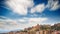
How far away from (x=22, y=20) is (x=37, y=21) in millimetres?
323

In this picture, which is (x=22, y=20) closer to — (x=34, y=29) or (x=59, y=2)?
(x=34, y=29)

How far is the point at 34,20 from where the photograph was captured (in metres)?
2.82

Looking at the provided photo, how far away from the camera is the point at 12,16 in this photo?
2785 mm

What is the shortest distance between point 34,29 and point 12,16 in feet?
1.77

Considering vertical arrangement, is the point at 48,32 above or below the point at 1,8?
below

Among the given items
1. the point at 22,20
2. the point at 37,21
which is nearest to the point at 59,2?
the point at 37,21

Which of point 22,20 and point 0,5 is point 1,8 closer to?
point 0,5

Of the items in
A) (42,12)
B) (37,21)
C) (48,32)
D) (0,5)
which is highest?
(0,5)

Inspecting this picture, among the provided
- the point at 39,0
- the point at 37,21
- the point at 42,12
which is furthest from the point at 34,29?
the point at 39,0

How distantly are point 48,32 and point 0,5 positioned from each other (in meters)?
1.16

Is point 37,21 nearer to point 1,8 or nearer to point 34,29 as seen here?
point 34,29

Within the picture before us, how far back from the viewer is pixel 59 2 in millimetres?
2873

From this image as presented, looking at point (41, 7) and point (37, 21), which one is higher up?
point (41, 7)

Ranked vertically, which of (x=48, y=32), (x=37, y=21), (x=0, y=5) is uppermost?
(x=0, y=5)
